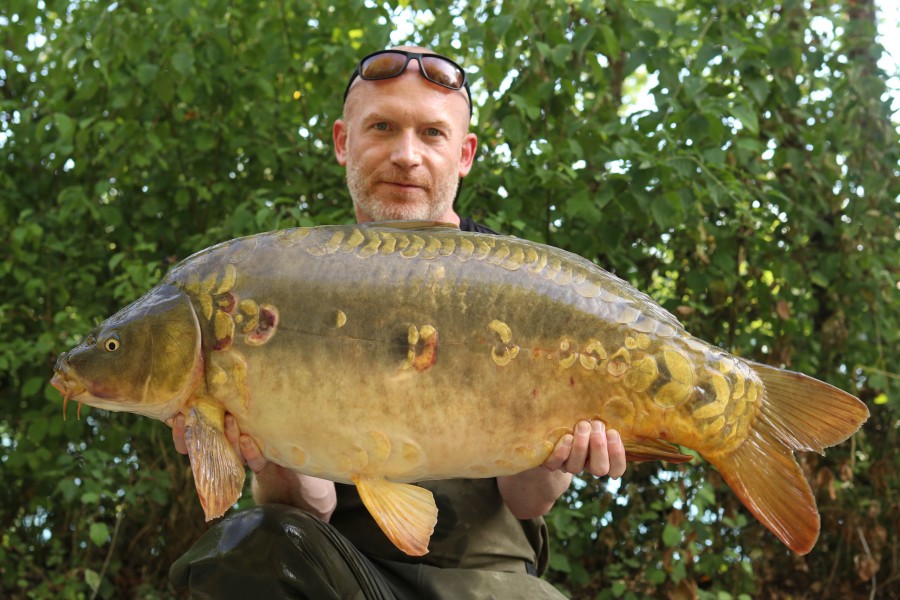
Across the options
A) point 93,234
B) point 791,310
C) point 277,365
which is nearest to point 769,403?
point 277,365

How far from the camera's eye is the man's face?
222cm

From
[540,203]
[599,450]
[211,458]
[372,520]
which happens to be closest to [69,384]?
[211,458]

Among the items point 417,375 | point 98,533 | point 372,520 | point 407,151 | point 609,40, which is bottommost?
point 98,533

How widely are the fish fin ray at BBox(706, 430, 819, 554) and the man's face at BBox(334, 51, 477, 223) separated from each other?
969 mm

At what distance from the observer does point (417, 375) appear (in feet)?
4.92

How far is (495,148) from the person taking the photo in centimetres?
332

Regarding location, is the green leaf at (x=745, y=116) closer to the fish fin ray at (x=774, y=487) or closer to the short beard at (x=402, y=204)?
the short beard at (x=402, y=204)

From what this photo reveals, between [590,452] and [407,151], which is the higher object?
[407,151]

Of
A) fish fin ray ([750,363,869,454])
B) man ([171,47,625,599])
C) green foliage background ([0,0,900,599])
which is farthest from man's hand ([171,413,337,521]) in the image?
green foliage background ([0,0,900,599])

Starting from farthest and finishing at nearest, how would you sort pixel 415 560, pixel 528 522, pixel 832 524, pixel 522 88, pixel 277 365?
pixel 832 524
pixel 522 88
pixel 528 522
pixel 415 560
pixel 277 365

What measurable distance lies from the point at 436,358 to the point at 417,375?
0.13 ft

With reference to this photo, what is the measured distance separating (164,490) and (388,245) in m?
2.23

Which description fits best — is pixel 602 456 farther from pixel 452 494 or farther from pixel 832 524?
pixel 832 524

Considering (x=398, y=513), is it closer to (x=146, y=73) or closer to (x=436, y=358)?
(x=436, y=358)
